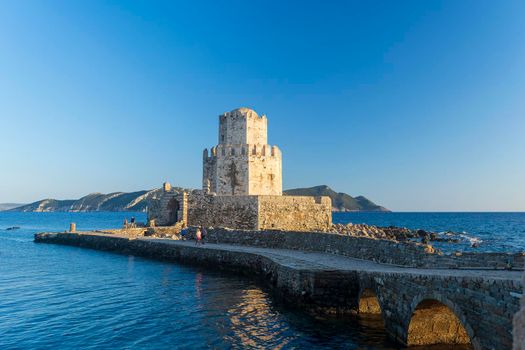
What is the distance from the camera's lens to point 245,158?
30516mm

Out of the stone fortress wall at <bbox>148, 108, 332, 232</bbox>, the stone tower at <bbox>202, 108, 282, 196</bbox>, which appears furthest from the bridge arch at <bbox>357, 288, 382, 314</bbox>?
the stone tower at <bbox>202, 108, 282, 196</bbox>

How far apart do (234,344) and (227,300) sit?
5232 millimetres

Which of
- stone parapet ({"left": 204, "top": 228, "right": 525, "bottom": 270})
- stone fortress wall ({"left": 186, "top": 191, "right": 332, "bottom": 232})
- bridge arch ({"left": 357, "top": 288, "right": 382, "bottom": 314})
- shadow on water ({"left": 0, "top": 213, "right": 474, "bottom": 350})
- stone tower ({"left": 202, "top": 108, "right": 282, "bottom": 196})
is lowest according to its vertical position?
shadow on water ({"left": 0, "top": 213, "right": 474, "bottom": 350})

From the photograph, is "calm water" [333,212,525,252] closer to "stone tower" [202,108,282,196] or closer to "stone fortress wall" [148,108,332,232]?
"stone fortress wall" [148,108,332,232]

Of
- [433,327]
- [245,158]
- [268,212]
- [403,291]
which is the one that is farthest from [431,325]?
[245,158]

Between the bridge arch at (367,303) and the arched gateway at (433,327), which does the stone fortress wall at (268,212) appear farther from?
the arched gateway at (433,327)

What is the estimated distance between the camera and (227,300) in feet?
53.7

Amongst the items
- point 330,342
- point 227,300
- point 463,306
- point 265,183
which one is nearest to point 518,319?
point 463,306

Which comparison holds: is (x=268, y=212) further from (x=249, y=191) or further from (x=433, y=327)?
(x=433, y=327)

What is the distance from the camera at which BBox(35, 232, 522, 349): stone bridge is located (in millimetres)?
7172

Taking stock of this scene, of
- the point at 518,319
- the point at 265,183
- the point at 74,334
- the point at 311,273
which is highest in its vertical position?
the point at 265,183

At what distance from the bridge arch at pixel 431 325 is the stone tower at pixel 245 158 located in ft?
68.7

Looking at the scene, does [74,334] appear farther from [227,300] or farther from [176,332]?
[227,300]

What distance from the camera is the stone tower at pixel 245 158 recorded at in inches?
1207
